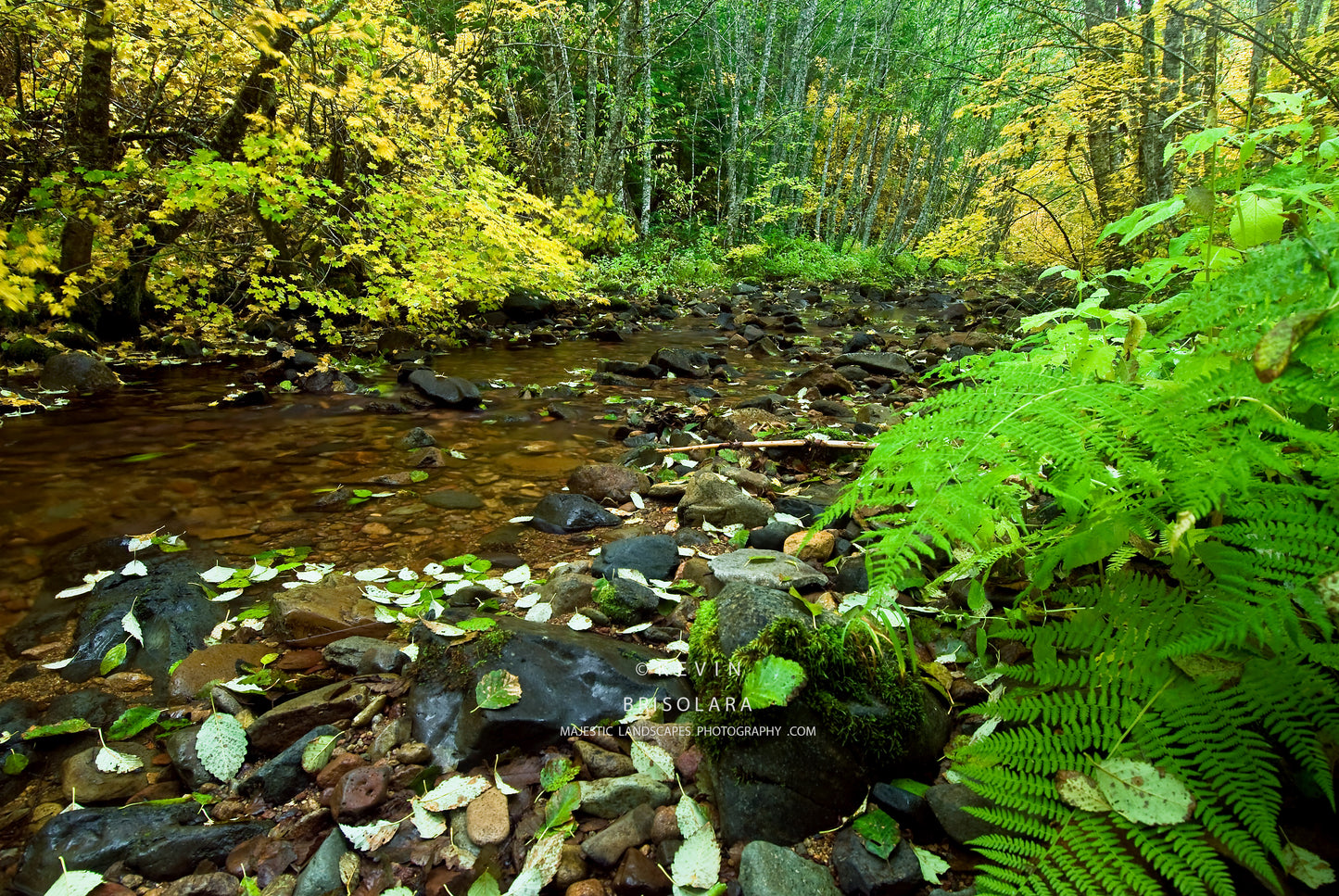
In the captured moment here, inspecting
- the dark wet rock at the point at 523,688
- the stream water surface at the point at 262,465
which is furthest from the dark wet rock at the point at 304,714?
the stream water surface at the point at 262,465

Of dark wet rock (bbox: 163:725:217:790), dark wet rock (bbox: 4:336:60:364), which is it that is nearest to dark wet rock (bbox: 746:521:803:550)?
dark wet rock (bbox: 163:725:217:790)

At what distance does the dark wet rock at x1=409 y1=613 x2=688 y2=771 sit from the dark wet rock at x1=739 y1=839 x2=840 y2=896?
70cm

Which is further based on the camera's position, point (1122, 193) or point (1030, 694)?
point (1122, 193)

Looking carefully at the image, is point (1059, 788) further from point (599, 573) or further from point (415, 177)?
point (415, 177)

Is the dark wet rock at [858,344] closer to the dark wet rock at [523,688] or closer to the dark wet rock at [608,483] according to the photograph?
the dark wet rock at [608,483]

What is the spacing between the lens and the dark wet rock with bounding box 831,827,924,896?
4.80 ft

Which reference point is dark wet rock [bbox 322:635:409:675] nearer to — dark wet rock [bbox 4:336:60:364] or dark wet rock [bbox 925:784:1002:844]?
dark wet rock [bbox 925:784:1002:844]

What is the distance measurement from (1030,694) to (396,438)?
17.6 feet

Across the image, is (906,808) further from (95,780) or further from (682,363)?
(682,363)

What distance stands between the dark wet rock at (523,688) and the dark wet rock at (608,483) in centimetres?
195

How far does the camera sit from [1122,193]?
28.9 ft

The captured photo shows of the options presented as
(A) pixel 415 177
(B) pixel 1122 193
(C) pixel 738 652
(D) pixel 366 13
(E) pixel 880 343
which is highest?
(D) pixel 366 13

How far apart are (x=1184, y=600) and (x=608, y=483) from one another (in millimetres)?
Answer: 3336

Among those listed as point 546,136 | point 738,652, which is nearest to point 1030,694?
point 738,652
